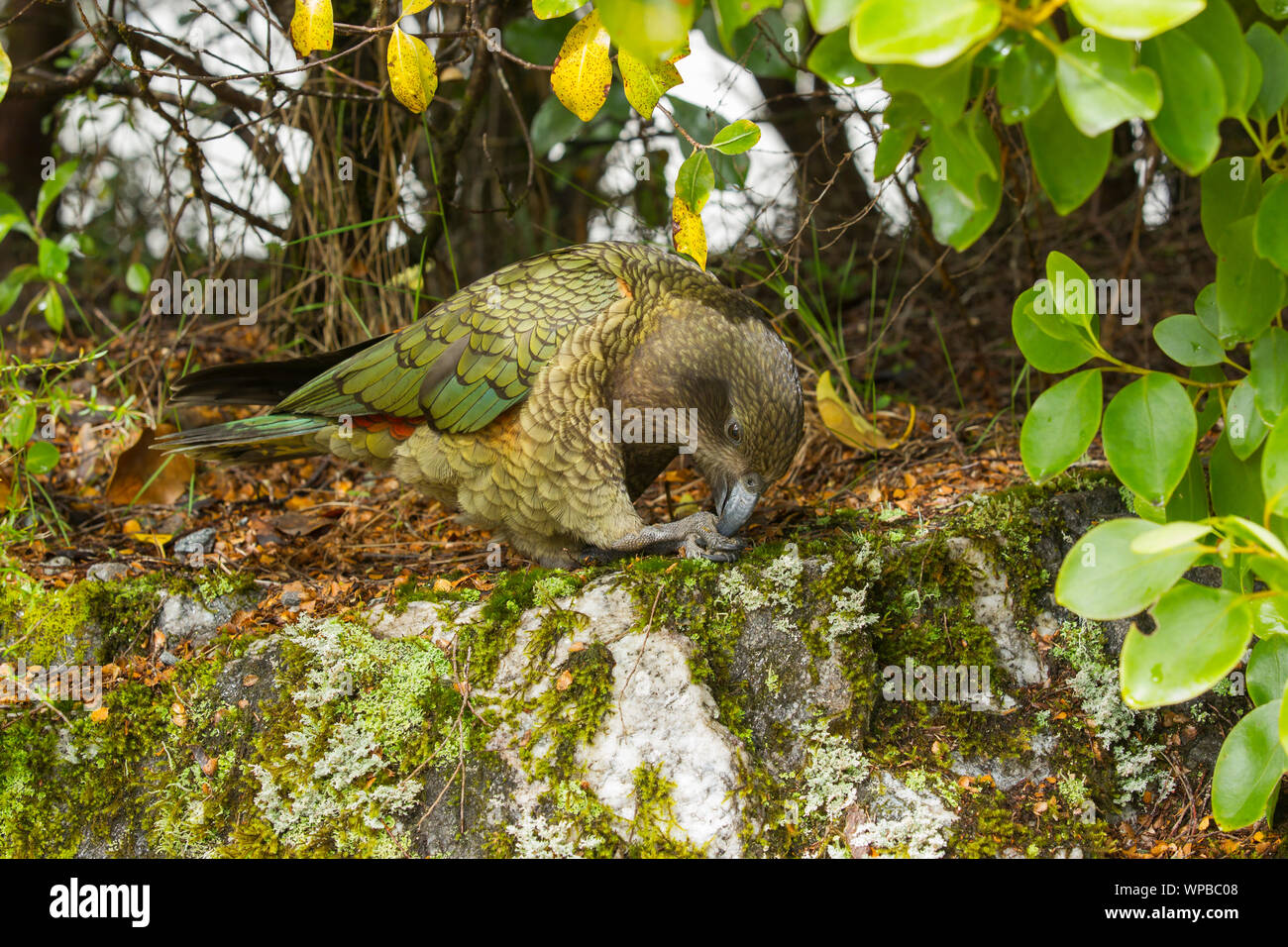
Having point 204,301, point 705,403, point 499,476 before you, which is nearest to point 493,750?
point 499,476

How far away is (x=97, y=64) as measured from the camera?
4.09 m

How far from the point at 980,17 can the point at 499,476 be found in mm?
2371

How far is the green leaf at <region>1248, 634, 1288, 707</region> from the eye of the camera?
2191mm

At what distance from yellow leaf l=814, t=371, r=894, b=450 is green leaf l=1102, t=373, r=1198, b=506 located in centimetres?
204

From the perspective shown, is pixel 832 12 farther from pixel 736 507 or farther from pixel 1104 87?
pixel 736 507

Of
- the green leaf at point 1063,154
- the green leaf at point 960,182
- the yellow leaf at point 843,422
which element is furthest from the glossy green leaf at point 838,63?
the yellow leaf at point 843,422

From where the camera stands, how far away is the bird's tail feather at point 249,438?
143 inches

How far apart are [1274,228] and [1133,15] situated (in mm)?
689

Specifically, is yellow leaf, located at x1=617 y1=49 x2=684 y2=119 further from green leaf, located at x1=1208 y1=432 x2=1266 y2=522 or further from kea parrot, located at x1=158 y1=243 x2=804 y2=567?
green leaf, located at x1=1208 y1=432 x2=1266 y2=522

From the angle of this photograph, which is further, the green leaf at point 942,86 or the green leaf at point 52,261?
the green leaf at point 52,261

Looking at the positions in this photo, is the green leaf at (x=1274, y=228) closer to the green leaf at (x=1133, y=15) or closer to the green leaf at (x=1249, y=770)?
the green leaf at (x=1133, y=15)

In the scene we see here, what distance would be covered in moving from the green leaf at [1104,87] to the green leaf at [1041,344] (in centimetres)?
64

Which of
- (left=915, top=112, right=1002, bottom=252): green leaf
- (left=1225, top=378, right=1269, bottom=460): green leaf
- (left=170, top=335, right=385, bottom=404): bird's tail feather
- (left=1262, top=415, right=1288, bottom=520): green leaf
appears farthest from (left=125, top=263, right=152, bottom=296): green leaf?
(left=1262, top=415, right=1288, bottom=520): green leaf

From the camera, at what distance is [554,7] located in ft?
6.92
